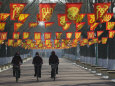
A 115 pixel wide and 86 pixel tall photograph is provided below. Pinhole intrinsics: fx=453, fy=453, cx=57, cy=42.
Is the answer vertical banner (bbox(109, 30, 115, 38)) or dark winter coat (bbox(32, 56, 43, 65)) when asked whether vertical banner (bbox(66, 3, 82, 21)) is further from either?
vertical banner (bbox(109, 30, 115, 38))

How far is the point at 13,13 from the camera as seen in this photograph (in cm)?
3512

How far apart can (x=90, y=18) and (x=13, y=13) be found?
8.35 meters

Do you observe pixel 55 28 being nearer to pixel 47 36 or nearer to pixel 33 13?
pixel 33 13

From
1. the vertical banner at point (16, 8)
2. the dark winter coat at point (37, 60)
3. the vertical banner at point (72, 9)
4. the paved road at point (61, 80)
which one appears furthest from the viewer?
the vertical banner at point (16, 8)

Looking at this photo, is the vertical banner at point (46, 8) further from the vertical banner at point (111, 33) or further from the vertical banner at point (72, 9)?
the vertical banner at point (111, 33)

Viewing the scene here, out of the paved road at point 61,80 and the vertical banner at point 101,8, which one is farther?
the vertical banner at point 101,8

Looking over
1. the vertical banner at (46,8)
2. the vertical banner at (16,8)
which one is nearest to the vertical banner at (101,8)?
the vertical banner at (46,8)

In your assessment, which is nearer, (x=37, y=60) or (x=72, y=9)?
(x=37, y=60)

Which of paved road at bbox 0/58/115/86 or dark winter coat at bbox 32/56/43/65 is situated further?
dark winter coat at bbox 32/56/43/65

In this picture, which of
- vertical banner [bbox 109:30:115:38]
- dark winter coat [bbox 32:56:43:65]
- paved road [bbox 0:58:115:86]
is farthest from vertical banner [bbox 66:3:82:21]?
vertical banner [bbox 109:30:115:38]

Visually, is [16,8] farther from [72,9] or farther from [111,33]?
[111,33]

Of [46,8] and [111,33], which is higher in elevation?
[46,8]

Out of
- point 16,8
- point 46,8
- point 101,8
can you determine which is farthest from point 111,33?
point 16,8

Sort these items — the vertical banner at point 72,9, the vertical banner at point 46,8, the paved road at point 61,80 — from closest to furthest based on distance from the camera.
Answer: the paved road at point 61,80
the vertical banner at point 72,9
the vertical banner at point 46,8
